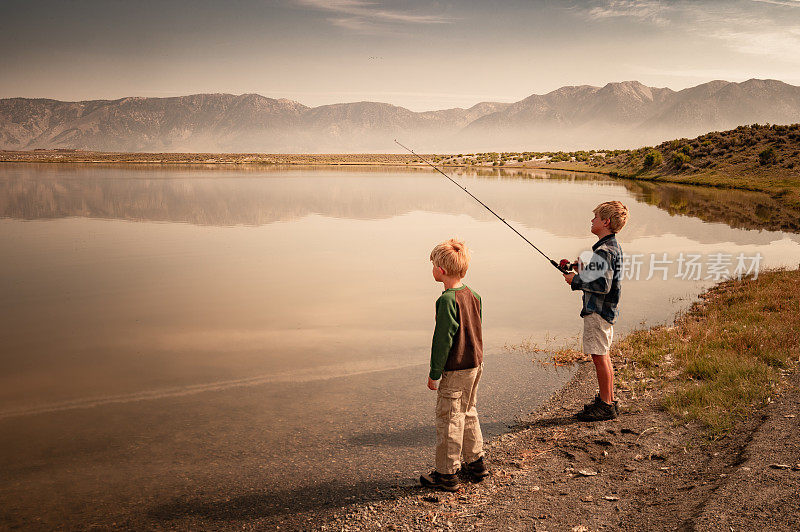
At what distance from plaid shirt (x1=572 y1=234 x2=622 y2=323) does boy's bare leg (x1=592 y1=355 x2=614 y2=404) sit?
18.3 inches

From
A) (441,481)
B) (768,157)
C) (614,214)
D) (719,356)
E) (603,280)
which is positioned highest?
(768,157)

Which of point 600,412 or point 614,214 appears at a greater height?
point 614,214

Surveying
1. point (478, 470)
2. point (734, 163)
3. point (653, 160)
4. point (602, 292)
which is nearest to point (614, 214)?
point (602, 292)

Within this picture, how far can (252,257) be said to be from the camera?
54.7 ft

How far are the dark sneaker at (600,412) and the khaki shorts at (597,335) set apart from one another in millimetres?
677

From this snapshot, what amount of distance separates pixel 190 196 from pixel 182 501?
34777 mm

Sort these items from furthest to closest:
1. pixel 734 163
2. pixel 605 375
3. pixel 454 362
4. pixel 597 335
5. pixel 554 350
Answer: pixel 734 163
pixel 554 350
pixel 605 375
pixel 597 335
pixel 454 362

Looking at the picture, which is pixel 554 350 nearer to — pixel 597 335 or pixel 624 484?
pixel 597 335

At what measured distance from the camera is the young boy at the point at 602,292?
222 inches

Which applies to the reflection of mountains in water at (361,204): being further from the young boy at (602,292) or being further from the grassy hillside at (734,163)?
the young boy at (602,292)

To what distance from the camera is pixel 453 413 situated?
4.70m

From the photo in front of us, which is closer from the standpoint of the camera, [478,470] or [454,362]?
[454,362]

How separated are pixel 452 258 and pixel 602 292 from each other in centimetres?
206

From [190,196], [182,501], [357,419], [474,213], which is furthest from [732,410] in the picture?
[190,196]
